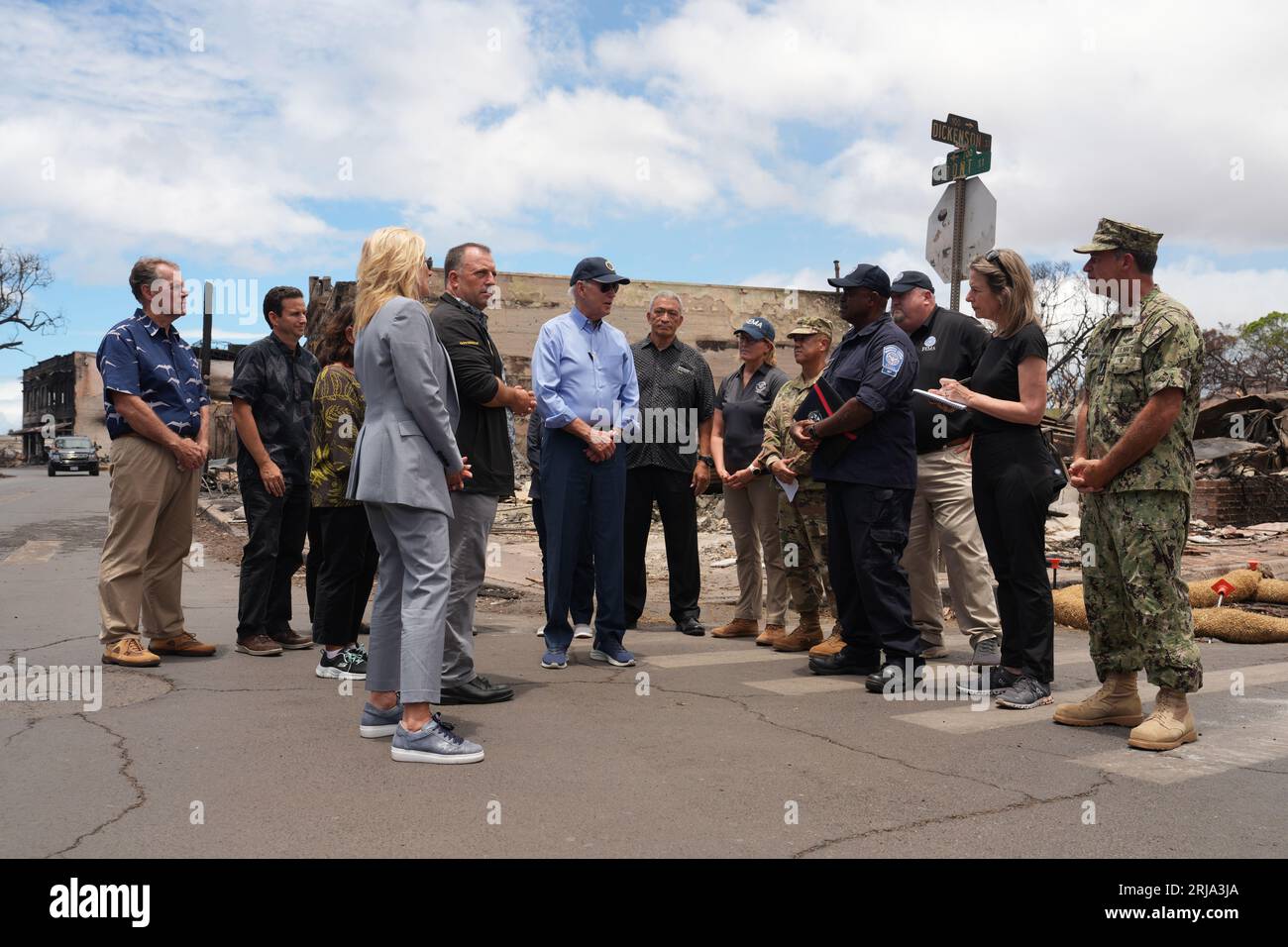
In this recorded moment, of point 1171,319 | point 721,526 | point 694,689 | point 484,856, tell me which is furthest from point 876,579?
point 721,526

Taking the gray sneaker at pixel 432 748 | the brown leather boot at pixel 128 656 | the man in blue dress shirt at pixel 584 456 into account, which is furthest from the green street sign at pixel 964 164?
the brown leather boot at pixel 128 656

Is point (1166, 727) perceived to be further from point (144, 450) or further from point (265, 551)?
point (144, 450)

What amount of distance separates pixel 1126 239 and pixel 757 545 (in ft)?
11.8

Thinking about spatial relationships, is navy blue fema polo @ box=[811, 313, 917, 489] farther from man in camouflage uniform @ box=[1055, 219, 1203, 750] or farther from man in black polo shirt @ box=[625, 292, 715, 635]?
man in black polo shirt @ box=[625, 292, 715, 635]

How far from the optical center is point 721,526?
51.0 feet

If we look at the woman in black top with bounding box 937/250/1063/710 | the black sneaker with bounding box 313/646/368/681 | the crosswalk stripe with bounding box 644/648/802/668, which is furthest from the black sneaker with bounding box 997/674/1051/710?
the black sneaker with bounding box 313/646/368/681

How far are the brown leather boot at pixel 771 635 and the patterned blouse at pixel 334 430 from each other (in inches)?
112

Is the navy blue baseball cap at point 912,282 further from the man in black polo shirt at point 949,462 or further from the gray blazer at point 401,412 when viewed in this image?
the gray blazer at point 401,412

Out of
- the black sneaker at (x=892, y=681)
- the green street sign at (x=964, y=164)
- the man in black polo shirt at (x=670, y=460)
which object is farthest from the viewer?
the green street sign at (x=964, y=164)

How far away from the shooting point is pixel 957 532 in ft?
20.4

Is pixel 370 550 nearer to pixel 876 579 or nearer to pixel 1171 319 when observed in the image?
pixel 876 579

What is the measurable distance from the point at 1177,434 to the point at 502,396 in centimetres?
306

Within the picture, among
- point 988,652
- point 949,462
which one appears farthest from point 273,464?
point 988,652

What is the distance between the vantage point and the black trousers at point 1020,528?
514 centimetres
